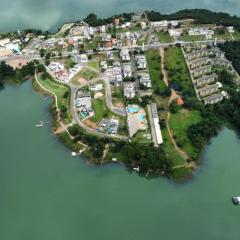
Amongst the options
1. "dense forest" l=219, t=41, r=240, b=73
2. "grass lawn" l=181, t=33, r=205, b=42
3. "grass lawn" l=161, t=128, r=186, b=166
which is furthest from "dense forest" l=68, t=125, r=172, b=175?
"grass lawn" l=181, t=33, r=205, b=42

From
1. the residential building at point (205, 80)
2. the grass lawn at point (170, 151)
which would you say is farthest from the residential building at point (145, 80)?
the grass lawn at point (170, 151)

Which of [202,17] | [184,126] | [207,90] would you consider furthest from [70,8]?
[184,126]

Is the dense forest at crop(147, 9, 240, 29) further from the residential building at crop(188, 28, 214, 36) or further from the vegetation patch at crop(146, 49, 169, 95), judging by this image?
the vegetation patch at crop(146, 49, 169, 95)

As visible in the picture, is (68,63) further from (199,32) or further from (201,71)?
(199,32)

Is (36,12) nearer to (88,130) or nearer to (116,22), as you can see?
(116,22)

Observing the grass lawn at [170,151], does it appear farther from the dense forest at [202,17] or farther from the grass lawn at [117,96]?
the dense forest at [202,17]

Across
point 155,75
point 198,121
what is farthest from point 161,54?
point 198,121
